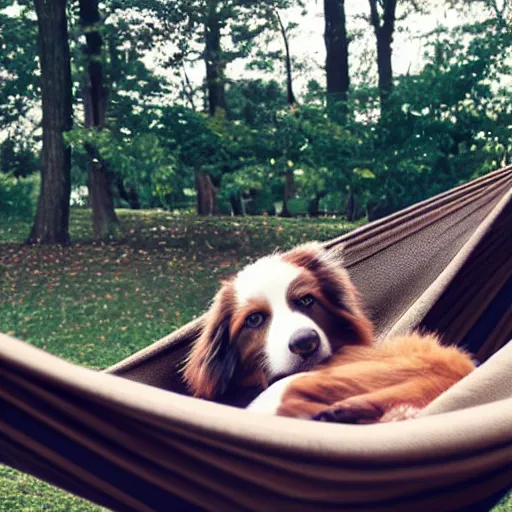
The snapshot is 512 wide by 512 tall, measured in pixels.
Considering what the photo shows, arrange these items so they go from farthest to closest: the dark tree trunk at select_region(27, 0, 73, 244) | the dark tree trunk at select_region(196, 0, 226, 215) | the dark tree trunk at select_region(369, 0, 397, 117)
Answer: the dark tree trunk at select_region(369, 0, 397, 117)
the dark tree trunk at select_region(196, 0, 226, 215)
the dark tree trunk at select_region(27, 0, 73, 244)

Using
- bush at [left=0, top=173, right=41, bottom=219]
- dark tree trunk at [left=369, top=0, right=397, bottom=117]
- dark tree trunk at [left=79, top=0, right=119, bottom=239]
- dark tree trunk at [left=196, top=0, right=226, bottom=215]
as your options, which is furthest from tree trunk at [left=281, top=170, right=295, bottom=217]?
bush at [left=0, top=173, right=41, bottom=219]

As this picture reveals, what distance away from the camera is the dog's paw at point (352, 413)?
1.08 meters

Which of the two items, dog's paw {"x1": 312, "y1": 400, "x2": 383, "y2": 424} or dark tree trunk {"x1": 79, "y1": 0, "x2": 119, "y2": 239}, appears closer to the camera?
dog's paw {"x1": 312, "y1": 400, "x2": 383, "y2": 424}

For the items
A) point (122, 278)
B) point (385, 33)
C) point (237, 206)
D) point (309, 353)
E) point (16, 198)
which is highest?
point (385, 33)

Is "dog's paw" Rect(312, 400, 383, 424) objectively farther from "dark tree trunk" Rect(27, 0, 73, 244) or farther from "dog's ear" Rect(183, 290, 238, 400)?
"dark tree trunk" Rect(27, 0, 73, 244)

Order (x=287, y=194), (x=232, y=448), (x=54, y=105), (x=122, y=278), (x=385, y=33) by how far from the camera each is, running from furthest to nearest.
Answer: (x=287, y=194)
(x=385, y=33)
(x=54, y=105)
(x=122, y=278)
(x=232, y=448)

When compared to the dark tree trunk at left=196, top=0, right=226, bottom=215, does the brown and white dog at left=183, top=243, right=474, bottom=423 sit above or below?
below

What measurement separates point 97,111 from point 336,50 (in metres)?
2.00

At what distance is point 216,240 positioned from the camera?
6152 mm

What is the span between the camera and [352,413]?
3.56 feet

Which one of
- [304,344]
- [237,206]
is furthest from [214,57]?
[304,344]

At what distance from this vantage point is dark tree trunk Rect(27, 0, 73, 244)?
5.75 metres

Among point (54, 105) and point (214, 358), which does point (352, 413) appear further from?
point (54, 105)

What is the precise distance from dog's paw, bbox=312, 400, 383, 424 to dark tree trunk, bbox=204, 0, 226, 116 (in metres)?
5.42
